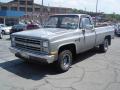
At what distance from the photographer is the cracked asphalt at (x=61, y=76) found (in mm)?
5750

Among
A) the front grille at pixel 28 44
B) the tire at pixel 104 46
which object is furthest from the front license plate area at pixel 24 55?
the tire at pixel 104 46

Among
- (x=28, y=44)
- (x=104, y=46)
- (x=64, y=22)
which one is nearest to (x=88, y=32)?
(x=64, y=22)

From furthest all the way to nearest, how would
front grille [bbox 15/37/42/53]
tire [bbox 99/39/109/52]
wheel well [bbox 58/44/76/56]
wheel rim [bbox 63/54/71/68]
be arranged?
1. tire [bbox 99/39/109/52]
2. wheel rim [bbox 63/54/71/68]
3. wheel well [bbox 58/44/76/56]
4. front grille [bbox 15/37/42/53]

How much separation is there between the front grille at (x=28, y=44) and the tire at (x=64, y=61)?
0.77 meters

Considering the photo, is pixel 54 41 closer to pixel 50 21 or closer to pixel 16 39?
pixel 16 39

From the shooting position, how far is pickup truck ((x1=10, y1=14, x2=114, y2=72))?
643 centimetres

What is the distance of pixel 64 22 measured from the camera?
8.27 metres

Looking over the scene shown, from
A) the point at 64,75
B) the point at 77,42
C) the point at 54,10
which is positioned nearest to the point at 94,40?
the point at 77,42

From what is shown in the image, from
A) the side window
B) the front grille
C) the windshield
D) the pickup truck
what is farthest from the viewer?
the side window

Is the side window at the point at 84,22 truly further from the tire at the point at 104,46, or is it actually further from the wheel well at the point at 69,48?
the tire at the point at 104,46

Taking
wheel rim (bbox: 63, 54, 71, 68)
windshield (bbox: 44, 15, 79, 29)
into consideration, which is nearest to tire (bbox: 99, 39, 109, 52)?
windshield (bbox: 44, 15, 79, 29)

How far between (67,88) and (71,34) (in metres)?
2.31

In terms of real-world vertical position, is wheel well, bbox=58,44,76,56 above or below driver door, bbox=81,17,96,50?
below

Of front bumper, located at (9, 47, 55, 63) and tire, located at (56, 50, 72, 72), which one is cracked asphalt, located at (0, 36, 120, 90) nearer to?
tire, located at (56, 50, 72, 72)
